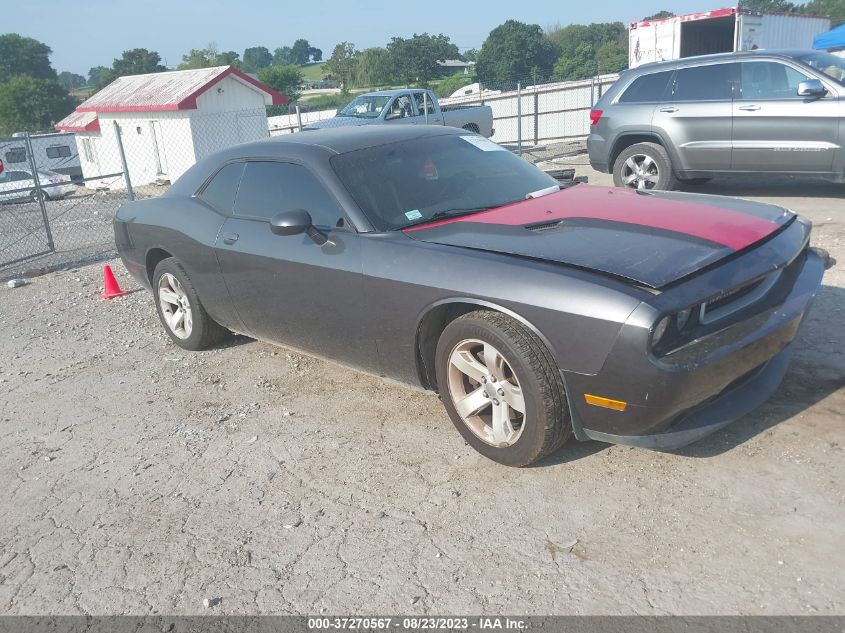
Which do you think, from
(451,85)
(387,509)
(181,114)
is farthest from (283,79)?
(387,509)

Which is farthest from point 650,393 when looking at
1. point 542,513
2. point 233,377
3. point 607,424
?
point 233,377

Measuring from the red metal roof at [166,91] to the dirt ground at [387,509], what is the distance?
22191mm

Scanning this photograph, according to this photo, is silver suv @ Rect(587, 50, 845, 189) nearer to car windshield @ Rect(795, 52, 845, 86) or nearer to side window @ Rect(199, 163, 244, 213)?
car windshield @ Rect(795, 52, 845, 86)

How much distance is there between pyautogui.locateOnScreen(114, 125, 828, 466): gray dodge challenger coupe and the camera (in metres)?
3.09

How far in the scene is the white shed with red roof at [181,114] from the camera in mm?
25438

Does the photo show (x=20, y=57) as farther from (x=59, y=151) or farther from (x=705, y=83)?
(x=705, y=83)

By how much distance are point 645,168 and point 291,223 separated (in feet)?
21.9

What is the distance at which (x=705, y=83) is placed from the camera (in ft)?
29.5

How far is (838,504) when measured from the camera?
3086 millimetres

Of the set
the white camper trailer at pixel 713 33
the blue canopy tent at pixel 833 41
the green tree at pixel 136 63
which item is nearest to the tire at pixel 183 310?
the white camper trailer at pixel 713 33

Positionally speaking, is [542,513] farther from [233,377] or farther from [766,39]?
[766,39]

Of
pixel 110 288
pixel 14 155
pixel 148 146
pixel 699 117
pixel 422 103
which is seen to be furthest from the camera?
pixel 148 146

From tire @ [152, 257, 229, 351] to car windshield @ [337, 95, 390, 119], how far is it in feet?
36.6

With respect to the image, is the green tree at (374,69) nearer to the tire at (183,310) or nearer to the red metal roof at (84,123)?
the red metal roof at (84,123)
